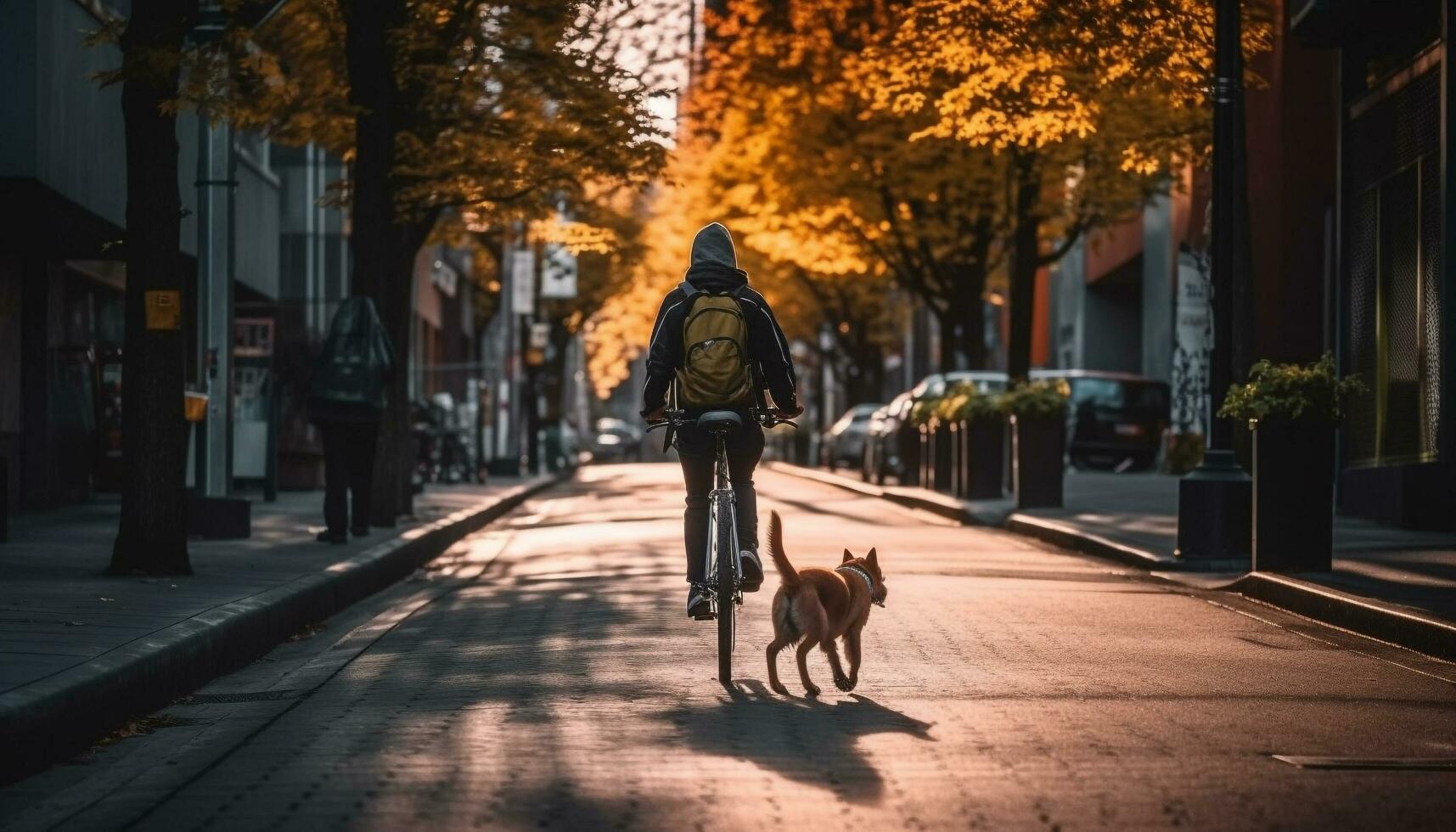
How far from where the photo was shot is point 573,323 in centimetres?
7762

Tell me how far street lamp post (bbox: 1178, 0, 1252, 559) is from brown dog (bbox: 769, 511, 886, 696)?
7410 millimetres

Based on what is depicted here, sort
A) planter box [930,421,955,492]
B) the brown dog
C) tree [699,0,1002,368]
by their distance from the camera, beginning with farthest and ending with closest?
tree [699,0,1002,368]
planter box [930,421,955,492]
the brown dog

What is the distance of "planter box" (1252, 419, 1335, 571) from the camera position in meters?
14.5

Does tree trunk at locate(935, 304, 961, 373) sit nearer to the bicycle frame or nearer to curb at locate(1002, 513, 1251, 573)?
curb at locate(1002, 513, 1251, 573)

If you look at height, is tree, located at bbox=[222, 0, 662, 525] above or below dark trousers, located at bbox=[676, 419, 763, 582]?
above

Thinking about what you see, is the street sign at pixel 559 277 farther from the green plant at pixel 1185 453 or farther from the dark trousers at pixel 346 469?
the dark trousers at pixel 346 469

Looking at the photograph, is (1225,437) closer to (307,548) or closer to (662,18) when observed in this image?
(307,548)

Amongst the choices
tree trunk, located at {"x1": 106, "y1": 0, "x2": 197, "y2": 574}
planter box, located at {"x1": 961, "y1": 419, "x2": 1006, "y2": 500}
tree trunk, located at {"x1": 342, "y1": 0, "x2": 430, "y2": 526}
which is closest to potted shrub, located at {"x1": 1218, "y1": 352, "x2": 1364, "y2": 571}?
tree trunk, located at {"x1": 106, "y1": 0, "x2": 197, "y2": 574}

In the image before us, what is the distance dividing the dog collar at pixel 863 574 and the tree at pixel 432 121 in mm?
12647

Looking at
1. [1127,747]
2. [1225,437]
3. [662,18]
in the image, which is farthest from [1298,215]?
[1127,747]

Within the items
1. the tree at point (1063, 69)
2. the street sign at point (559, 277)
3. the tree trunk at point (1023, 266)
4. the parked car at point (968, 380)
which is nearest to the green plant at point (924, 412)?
the tree trunk at point (1023, 266)

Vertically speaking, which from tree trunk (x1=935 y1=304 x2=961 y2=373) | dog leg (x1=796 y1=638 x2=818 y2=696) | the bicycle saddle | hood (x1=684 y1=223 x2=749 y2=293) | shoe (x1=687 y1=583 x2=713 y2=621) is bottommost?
dog leg (x1=796 y1=638 x2=818 y2=696)

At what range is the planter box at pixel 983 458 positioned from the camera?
2794 cm

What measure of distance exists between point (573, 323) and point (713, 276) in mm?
68149
